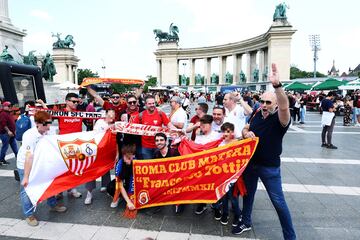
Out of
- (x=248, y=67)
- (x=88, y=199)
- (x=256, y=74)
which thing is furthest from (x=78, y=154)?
(x=248, y=67)

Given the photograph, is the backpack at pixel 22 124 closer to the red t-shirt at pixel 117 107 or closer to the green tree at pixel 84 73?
the red t-shirt at pixel 117 107

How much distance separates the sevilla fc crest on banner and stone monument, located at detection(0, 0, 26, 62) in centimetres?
2259

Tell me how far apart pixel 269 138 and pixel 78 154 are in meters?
3.00

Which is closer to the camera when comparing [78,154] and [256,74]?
[78,154]

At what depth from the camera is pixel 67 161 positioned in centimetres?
419

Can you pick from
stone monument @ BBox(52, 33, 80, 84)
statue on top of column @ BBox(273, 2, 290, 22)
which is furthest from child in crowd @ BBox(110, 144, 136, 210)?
stone monument @ BBox(52, 33, 80, 84)

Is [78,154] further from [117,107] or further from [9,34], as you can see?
[9,34]

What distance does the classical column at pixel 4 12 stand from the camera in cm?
2193

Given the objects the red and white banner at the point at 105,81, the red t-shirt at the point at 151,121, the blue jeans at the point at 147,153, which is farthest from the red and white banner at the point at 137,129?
the red and white banner at the point at 105,81

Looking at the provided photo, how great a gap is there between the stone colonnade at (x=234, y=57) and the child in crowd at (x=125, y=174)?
4469cm

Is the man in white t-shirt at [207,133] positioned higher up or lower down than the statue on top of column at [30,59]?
lower down

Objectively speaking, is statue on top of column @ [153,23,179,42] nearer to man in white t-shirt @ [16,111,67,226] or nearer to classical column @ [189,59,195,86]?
classical column @ [189,59,195,86]

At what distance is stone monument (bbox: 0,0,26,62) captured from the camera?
71.0 feet

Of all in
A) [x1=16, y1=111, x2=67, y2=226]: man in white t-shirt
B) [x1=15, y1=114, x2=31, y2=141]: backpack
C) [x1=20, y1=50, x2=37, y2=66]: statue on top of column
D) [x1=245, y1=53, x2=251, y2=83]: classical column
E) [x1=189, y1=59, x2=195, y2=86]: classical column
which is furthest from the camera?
[x1=189, y1=59, x2=195, y2=86]: classical column
